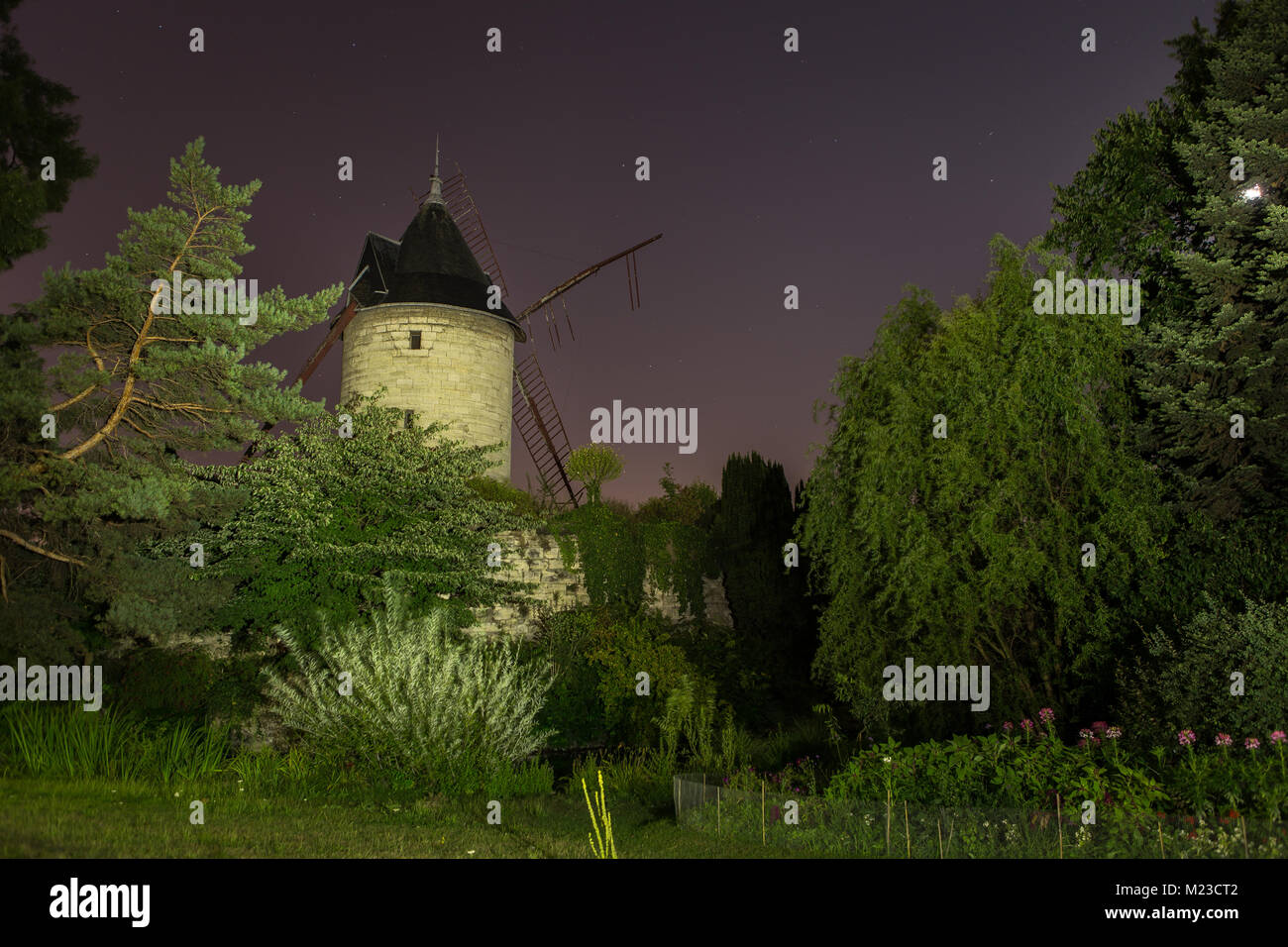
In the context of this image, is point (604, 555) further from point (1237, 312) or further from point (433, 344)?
point (1237, 312)

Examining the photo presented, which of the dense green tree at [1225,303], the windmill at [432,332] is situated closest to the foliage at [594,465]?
the windmill at [432,332]

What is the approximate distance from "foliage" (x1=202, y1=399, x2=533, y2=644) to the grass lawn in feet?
12.9

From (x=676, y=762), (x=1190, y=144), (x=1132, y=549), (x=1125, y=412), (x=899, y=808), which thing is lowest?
(x=676, y=762)

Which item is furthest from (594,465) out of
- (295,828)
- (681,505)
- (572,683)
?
(295,828)

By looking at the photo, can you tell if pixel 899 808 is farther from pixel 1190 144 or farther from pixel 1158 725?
pixel 1190 144

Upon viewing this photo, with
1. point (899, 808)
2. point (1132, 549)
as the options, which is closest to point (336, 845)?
point (899, 808)

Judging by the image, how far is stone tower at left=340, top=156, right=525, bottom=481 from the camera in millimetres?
22734

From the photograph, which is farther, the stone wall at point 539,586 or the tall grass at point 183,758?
the stone wall at point 539,586

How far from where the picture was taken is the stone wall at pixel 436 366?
2267 centimetres

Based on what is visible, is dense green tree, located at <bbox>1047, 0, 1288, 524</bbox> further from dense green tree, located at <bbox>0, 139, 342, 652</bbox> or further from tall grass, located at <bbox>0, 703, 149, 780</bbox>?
tall grass, located at <bbox>0, 703, 149, 780</bbox>

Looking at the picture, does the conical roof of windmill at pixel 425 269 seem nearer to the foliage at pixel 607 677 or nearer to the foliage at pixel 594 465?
the foliage at pixel 594 465

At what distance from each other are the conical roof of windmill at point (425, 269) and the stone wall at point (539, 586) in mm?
8811

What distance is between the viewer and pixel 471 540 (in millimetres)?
13898
